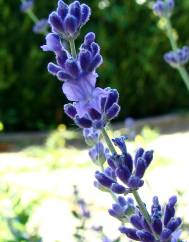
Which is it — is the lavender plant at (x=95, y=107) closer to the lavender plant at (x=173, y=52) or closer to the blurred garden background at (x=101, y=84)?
the lavender plant at (x=173, y=52)

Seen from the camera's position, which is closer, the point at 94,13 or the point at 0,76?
the point at 0,76

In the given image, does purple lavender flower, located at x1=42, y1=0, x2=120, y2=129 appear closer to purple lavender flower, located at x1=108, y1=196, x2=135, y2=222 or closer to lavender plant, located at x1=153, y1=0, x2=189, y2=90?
purple lavender flower, located at x1=108, y1=196, x2=135, y2=222

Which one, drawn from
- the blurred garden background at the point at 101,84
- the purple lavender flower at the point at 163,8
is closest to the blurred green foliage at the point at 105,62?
the blurred garden background at the point at 101,84

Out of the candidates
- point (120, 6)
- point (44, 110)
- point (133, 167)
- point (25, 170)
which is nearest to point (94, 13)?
point (120, 6)

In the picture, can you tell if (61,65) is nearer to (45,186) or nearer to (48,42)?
(48,42)

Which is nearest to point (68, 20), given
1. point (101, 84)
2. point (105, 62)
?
point (105, 62)
